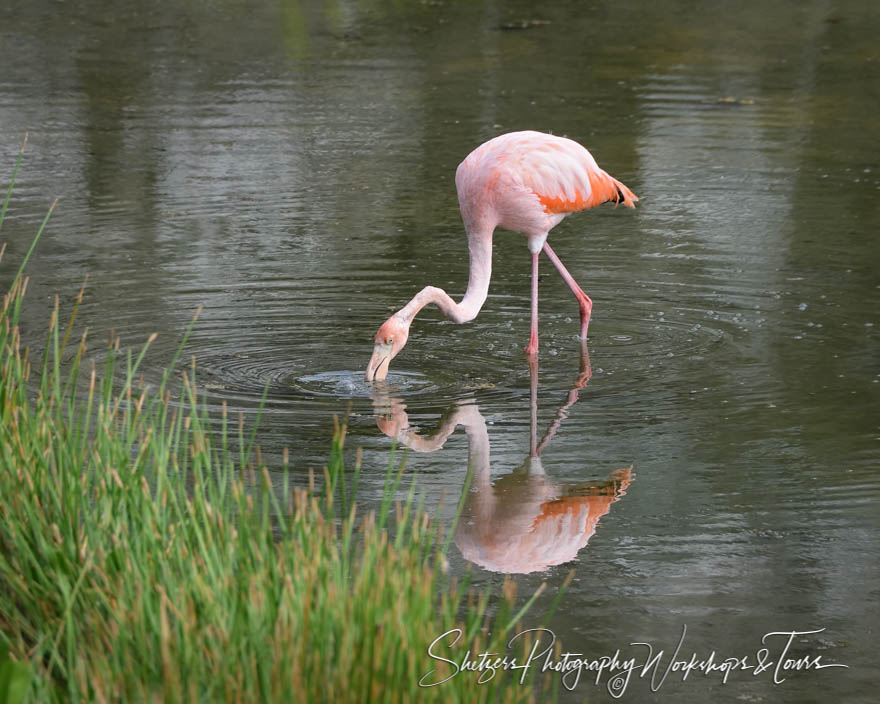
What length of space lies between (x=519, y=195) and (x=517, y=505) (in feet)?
9.30

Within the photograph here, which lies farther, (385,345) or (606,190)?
(606,190)

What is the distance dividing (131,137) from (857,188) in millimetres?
6768

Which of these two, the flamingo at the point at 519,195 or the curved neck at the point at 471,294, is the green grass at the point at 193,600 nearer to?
the curved neck at the point at 471,294

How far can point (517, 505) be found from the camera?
5668 mm

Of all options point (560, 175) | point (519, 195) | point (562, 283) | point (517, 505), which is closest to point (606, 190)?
point (560, 175)

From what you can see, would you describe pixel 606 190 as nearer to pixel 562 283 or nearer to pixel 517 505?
pixel 562 283

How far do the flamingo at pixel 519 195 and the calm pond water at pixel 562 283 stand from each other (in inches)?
11.2

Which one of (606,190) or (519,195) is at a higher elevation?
(519,195)

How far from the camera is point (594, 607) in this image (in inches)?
186

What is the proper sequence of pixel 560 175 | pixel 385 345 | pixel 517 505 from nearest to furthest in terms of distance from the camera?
pixel 517 505, pixel 385 345, pixel 560 175

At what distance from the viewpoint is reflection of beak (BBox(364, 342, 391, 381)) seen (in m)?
7.14

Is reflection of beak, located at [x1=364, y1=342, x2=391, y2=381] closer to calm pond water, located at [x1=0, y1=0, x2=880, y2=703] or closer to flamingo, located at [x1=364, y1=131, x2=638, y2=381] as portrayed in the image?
calm pond water, located at [x1=0, y1=0, x2=880, y2=703]

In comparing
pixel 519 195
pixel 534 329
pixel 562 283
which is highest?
pixel 519 195

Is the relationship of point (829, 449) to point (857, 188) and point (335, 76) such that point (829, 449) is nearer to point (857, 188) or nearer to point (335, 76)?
point (857, 188)
